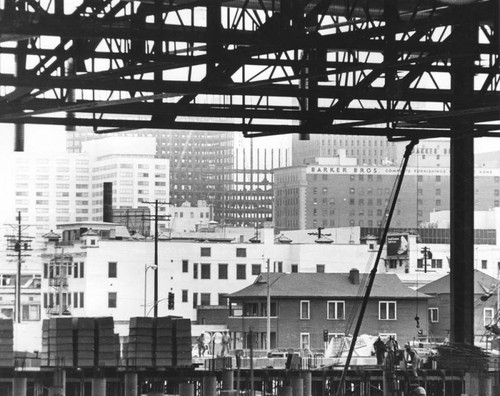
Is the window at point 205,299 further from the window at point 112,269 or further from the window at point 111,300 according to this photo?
the window at point 112,269

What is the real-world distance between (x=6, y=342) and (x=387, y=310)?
47.7 m

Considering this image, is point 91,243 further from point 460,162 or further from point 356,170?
point 460,162

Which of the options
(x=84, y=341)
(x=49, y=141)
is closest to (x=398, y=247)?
(x=49, y=141)

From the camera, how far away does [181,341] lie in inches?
1795

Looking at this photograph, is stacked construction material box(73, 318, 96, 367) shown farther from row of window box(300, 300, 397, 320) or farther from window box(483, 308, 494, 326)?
window box(483, 308, 494, 326)

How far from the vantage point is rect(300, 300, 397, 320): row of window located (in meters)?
89.6

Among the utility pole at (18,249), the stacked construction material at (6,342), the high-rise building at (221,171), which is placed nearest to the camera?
the stacked construction material at (6,342)

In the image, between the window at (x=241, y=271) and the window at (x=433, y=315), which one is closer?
the window at (x=433, y=315)

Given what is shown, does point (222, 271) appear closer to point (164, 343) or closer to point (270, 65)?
point (164, 343)

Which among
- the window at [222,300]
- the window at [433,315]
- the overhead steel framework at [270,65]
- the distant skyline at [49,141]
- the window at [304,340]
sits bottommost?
the window at [304,340]

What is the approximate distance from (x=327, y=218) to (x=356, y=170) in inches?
222

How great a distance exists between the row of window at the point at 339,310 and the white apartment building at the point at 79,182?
1784cm

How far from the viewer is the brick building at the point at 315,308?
87188 mm

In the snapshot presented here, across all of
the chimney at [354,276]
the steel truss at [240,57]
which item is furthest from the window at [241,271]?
the steel truss at [240,57]
